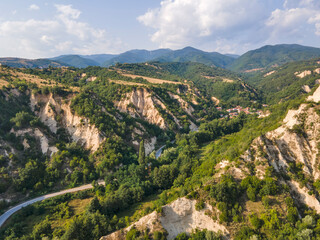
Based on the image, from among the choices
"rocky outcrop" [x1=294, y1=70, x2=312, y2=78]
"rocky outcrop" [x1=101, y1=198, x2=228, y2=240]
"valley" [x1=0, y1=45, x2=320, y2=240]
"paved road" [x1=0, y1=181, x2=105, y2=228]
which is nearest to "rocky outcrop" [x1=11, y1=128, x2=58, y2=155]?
"valley" [x1=0, y1=45, x2=320, y2=240]

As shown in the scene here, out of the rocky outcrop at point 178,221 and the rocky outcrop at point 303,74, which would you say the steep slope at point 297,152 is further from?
the rocky outcrop at point 303,74

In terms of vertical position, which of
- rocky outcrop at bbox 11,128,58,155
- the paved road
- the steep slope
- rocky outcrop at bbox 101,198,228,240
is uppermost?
the steep slope

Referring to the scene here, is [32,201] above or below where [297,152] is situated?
below

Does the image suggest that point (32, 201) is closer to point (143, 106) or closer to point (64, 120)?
point (64, 120)

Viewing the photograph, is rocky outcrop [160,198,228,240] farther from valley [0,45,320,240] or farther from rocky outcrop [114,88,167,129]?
rocky outcrop [114,88,167,129]

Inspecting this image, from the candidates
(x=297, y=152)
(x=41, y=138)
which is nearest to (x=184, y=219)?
(x=297, y=152)

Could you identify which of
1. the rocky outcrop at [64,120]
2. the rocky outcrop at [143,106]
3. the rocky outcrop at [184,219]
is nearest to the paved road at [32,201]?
the rocky outcrop at [64,120]
